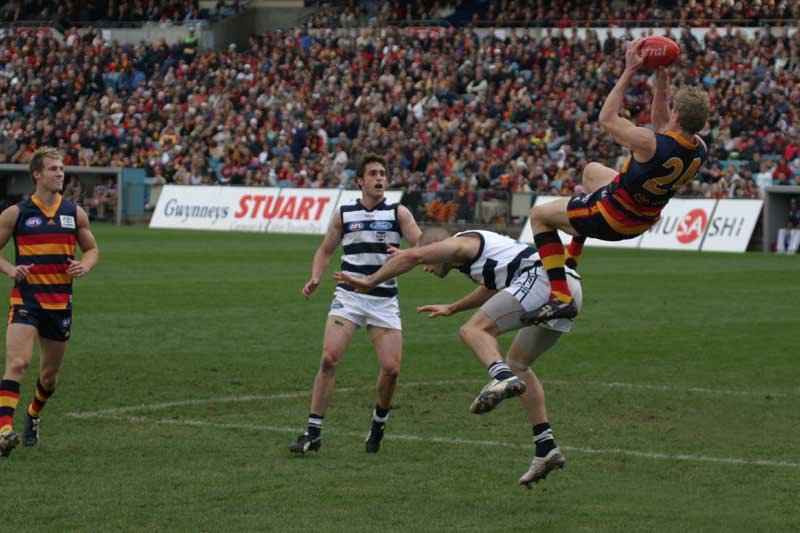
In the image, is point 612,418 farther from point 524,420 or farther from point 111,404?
point 111,404

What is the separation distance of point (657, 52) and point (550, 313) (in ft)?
6.14

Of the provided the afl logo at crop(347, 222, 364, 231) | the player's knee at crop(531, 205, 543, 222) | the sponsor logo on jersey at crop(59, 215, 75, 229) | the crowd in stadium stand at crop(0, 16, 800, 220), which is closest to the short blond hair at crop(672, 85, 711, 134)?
the player's knee at crop(531, 205, 543, 222)

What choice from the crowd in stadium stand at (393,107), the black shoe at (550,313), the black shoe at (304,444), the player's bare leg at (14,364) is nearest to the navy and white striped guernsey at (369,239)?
the black shoe at (304,444)

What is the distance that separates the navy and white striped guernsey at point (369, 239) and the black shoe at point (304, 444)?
1.23 meters

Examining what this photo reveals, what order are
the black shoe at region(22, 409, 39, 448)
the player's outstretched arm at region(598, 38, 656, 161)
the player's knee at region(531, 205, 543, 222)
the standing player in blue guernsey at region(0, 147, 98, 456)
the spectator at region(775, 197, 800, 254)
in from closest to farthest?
the player's outstretched arm at region(598, 38, 656, 161), the player's knee at region(531, 205, 543, 222), the standing player in blue guernsey at region(0, 147, 98, 456), the black shoe at region(22, 409, 39, 448), the spectator at region(775, 197, 800, 254)

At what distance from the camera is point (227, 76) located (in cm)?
5094

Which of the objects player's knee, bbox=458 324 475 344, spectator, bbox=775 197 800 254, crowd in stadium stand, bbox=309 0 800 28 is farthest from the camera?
crowd in stadium stand, bbox=309 0 800 28

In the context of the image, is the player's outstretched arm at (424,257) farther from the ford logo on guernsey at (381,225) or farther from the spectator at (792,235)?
the spectator at (792,235)

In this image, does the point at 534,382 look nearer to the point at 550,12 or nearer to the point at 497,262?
the point at 497,262

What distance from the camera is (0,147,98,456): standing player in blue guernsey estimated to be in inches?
408

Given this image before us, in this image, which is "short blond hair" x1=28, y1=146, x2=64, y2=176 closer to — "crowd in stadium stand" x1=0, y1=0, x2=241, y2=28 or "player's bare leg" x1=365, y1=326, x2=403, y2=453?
"player's bare leg" x1=365, y1=326, x2=403, y2=453

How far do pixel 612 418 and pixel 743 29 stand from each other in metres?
32.5

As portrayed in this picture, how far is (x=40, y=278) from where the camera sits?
1047 cm

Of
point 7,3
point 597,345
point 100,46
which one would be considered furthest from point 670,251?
point 7,3
